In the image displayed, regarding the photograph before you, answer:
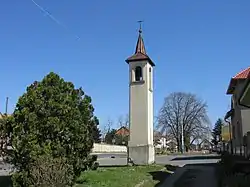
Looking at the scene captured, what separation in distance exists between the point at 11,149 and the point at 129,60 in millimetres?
17880

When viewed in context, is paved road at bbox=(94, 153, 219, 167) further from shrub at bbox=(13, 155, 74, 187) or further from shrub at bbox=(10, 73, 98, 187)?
shrub at bbox=(13, 155, 74, 187)

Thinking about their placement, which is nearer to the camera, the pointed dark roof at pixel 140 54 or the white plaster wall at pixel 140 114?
the white plaster wall at pixel 140 114

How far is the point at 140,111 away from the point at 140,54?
4751mm

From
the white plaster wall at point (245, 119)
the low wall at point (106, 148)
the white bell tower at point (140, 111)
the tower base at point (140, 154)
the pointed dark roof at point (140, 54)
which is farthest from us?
the low wall at point (106, 148)

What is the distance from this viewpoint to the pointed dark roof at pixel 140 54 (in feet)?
104

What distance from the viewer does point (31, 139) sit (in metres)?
14.5

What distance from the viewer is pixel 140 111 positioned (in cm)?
3022

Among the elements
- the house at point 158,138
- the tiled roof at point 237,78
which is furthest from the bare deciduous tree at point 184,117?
the tiled roof at point 237,78

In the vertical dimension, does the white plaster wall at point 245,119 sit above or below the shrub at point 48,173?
above

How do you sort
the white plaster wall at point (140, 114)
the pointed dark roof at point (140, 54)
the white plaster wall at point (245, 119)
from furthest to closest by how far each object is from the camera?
1. the pointed dark roof at point (140, 54)
2. the white plaster wall at point (140, 114)
3. the white plaster wall at point (245, 119)

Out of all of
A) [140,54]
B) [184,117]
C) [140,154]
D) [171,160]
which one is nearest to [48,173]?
[140,154]

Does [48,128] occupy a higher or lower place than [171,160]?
higher

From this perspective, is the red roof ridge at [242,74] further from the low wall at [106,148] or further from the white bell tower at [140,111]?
the low wall at [106,148]

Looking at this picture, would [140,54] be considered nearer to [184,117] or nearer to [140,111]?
[140,111]
